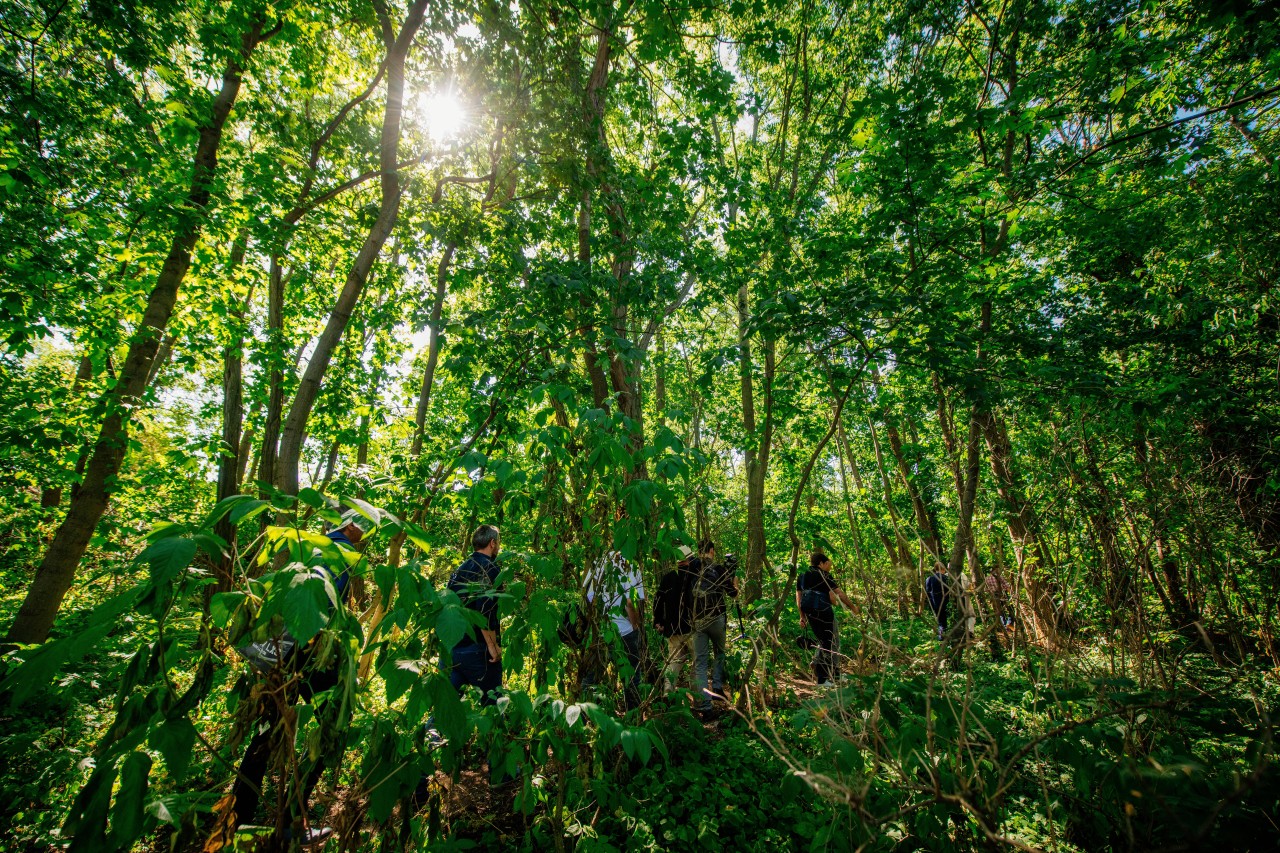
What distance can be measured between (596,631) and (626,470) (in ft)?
3.57

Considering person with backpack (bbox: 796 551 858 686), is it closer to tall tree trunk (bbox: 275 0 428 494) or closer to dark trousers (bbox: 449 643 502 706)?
dark trousers (bbox: 449 643 502 706)

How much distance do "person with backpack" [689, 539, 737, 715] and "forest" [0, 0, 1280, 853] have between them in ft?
0.33

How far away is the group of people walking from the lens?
55.4 inches

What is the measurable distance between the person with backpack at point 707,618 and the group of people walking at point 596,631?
0.04 feet

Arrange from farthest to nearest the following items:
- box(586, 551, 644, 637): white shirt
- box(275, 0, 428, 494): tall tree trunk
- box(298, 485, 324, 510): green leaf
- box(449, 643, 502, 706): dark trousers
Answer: box(275, 0, 428, 494): tall tree trunk
box(449, 643, 502, 706): dark trousers
box(586, 551, 644, 637): white shirt
box(298, 485, 324, 510): green leaf

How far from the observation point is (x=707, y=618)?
404cm

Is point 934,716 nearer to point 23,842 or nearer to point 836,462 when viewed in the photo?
point 23,842

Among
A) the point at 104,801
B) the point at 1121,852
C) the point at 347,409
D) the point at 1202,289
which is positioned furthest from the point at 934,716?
the point at 347,409

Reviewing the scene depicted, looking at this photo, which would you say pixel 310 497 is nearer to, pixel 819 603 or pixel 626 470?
pixel 626 470

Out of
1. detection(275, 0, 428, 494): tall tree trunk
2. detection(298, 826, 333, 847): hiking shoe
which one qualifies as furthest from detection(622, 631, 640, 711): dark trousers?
detection(275, 0, 428, 494): tall tree trunk

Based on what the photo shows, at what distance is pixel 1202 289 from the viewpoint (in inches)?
248

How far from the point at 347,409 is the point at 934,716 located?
965cm

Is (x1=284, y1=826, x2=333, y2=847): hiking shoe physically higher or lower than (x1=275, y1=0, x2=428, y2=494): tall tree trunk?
lower

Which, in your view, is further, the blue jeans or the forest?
the blue jeans
